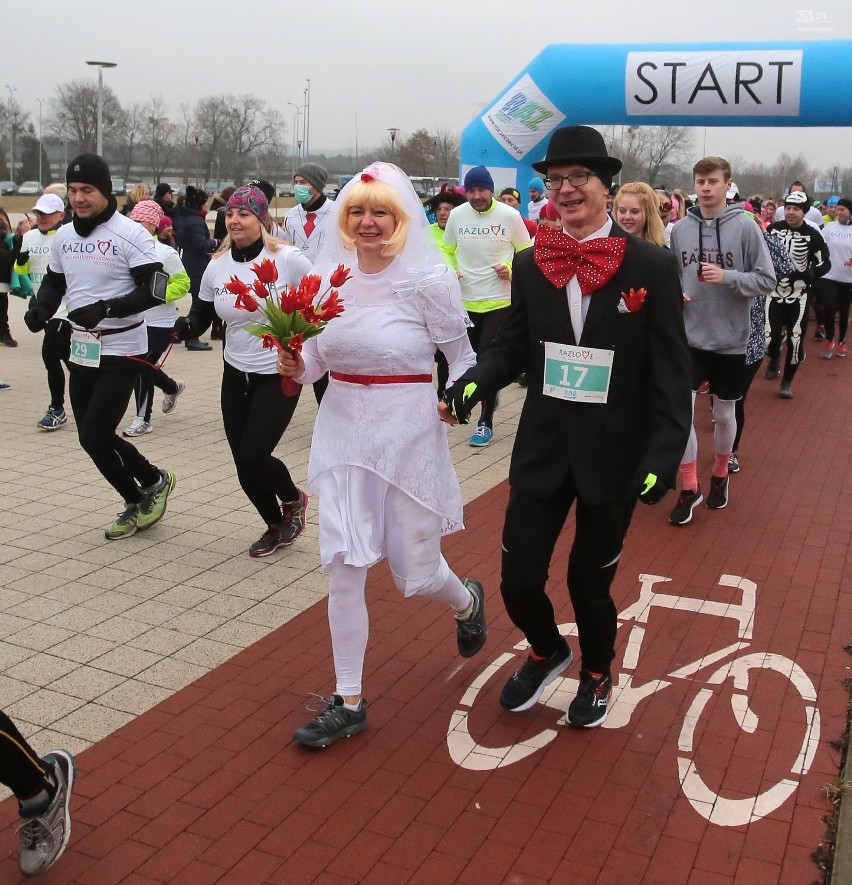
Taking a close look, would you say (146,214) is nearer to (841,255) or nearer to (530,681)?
(530,681)

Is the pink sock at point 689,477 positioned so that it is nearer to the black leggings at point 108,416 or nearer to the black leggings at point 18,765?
the black leggings at point 108,416

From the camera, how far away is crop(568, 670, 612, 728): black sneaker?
4277 millimetres

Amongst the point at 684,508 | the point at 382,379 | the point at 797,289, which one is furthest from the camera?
the point at 797,289

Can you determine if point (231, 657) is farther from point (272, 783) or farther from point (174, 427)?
point (174, 427)

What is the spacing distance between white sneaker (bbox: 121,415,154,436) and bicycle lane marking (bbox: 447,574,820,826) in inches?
205

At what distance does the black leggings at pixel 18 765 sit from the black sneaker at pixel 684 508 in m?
4.67

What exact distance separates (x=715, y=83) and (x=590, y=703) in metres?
12.7

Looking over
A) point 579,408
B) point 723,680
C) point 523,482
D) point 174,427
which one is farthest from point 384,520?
point 174,427

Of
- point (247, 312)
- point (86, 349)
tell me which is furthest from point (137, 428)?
point (247, 312)

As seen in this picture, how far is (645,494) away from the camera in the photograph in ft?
12.0

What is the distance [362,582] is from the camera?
13.7 ft

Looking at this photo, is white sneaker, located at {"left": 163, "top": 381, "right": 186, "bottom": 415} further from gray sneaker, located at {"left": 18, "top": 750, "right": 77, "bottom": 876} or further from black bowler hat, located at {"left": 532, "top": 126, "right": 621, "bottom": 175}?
gray sneaker, located at {"left": 18, "top": 750, "right": 77, "bottom": 876}

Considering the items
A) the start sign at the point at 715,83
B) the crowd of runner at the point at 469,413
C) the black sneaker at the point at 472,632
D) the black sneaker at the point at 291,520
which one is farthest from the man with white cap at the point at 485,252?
the start sign at the point at 715,83

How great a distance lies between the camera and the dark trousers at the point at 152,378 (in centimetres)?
932
